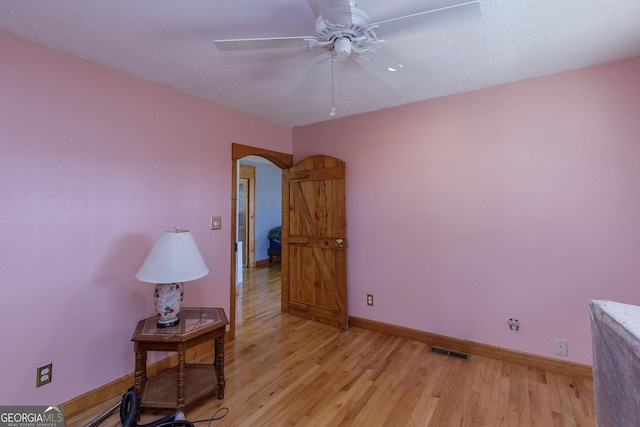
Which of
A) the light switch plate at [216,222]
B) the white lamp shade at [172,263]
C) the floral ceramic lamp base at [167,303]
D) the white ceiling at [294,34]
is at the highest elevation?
the white ceiling at [294,34]

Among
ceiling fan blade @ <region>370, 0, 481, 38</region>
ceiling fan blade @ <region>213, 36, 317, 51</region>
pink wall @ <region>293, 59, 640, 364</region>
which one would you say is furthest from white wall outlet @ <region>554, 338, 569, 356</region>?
ceiling fan blade @ <region>213, 36, 317, 51</region>

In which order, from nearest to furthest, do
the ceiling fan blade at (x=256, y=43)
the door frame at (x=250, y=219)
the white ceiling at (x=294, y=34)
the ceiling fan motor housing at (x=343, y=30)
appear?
1. the ceiling fan motor housing at (x=343, y=30)
2. the ceiling fan blade at (x=256, y=43)
3. the white ceiling at (x=294, y=34)
4. the door frame at (x=250, y=219)

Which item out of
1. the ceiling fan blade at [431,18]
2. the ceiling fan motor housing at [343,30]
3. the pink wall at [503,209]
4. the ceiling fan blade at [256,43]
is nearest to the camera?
the ceiling fan blade at [431,18]

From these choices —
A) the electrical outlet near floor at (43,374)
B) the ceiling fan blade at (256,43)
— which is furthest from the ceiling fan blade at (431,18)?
the electrical outlet near floor at (43,374)

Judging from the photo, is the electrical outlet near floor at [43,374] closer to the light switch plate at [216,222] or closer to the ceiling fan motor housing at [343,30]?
the light switch plate at [216,222]

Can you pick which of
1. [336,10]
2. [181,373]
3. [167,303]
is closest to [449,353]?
[181,373]

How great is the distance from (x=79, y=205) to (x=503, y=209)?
11.1 feet

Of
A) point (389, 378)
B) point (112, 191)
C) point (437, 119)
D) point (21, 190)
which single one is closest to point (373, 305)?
point (389, 378)

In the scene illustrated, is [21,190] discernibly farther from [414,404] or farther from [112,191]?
[414,404]

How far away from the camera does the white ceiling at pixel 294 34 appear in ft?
4.96

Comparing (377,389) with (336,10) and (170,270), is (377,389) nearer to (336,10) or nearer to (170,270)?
Result: (170,270)

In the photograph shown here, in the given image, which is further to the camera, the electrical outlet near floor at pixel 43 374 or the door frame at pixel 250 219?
the door frame at pixel 250 219

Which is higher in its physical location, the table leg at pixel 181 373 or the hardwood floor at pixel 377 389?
the table leg at pixel 181 373

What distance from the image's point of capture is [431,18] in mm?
1217
